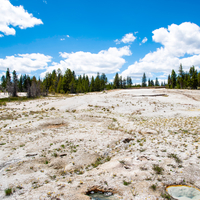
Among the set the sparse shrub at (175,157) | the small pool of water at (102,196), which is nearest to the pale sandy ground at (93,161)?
the sparse shrub at (175,157)

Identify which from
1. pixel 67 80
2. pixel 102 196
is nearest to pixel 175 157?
pixel 102 196

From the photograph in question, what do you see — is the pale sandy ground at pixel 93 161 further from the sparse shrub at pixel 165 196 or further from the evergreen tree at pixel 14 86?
the evergreen tree at pixel 14 86

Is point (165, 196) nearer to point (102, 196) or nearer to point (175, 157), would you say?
point (102, 196)

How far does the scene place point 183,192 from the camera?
658 centimetres

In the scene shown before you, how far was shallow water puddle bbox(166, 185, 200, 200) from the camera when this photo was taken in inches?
248

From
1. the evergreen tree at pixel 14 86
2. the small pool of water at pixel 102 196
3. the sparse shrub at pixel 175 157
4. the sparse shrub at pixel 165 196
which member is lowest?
the small pool of water at pixel 102 196

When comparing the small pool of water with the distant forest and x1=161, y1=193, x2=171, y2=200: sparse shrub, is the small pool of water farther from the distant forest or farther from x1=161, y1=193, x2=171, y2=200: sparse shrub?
the distant forest

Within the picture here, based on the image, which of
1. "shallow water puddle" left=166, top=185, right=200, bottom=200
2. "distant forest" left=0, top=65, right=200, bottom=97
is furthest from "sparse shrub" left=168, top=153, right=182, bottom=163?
"distant forest" left=0, top=65, right=200, bottom=97

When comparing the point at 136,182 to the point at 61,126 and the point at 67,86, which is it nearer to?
the point at 61,126

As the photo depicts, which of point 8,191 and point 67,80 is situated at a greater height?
point 67,80

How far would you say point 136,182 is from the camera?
7305 millimetres

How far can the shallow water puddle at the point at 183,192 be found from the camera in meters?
6.29

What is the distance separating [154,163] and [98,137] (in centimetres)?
698

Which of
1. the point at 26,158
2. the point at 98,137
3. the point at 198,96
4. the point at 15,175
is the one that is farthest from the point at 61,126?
the point at 198,96
